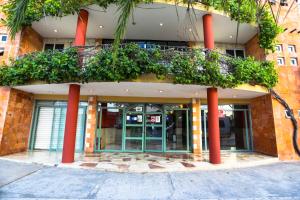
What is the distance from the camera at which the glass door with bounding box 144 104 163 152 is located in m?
10.5

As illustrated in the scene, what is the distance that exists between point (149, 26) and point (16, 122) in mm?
8211

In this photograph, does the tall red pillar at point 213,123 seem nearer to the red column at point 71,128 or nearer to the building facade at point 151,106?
the building facade at point 151,106

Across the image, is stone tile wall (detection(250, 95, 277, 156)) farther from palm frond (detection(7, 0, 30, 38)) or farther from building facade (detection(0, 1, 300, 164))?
palm frond (detection(7, 0, 30, 38))

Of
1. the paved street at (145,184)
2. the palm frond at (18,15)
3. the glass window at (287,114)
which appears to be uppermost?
the glass window at (287,114)

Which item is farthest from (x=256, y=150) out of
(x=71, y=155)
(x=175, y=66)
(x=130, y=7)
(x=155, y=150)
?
(x=130, y=7)

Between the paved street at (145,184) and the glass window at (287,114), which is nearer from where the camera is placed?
the paved street at (145,184)

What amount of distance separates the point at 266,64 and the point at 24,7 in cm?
1009

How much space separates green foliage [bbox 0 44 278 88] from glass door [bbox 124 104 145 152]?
377 cm

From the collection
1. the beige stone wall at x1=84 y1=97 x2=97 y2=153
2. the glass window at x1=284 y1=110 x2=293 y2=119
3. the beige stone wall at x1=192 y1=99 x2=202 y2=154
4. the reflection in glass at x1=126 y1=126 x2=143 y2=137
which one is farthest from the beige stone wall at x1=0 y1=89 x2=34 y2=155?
the glass window at x1=284 y1=110 x2=293 y2=119

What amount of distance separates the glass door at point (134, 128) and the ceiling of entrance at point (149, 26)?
4203mm

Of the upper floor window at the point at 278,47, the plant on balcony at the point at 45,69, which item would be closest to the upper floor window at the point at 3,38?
the plant on balcony at the point at 45,69

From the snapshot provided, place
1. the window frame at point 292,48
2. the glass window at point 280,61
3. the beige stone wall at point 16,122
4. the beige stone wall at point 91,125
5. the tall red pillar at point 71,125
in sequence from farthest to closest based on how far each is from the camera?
the beige stone wall at point 91,125 → the window frame at point 292,48 → the glass window at point 280,61 → the beige stone wall at point 16,122 → the tall red pillar at point 71,125

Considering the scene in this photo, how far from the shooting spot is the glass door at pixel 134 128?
1045 cm

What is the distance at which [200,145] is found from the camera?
1027 centimetres
